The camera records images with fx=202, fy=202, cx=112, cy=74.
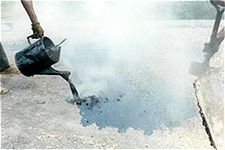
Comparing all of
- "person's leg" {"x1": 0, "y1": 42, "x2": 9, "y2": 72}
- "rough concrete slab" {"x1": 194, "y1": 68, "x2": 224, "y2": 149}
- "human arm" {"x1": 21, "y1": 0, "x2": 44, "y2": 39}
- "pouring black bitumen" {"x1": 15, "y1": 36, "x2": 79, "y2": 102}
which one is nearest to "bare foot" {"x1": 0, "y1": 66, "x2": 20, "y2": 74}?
"person's leg" {"x1": 0, "y1": 42, "x2": 9, "y2": 72}

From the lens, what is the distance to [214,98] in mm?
2293

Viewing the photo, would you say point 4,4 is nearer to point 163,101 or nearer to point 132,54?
point 132,54

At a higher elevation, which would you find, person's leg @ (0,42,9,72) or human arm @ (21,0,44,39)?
human arm @ (21,0,44,39)

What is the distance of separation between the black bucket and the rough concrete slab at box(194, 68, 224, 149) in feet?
8.32

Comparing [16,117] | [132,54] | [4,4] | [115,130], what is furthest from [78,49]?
[4,4]

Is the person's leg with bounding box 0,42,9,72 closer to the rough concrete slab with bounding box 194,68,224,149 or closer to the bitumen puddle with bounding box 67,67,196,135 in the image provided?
the bitumen puddle with bounding box 67,67,196,135

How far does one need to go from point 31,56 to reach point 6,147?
157 centimetres

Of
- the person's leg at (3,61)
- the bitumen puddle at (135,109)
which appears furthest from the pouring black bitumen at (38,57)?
the person's leg at (3,61)

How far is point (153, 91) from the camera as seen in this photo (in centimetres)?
479

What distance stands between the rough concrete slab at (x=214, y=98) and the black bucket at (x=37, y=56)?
2.54m

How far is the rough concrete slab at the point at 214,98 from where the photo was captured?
2118mm

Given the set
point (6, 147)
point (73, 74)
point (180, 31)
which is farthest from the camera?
point (180, 31)

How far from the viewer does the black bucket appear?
11.5 feet

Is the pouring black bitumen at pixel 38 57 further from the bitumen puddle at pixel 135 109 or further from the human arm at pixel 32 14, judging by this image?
the bitumen puddle at pixel 135 109
